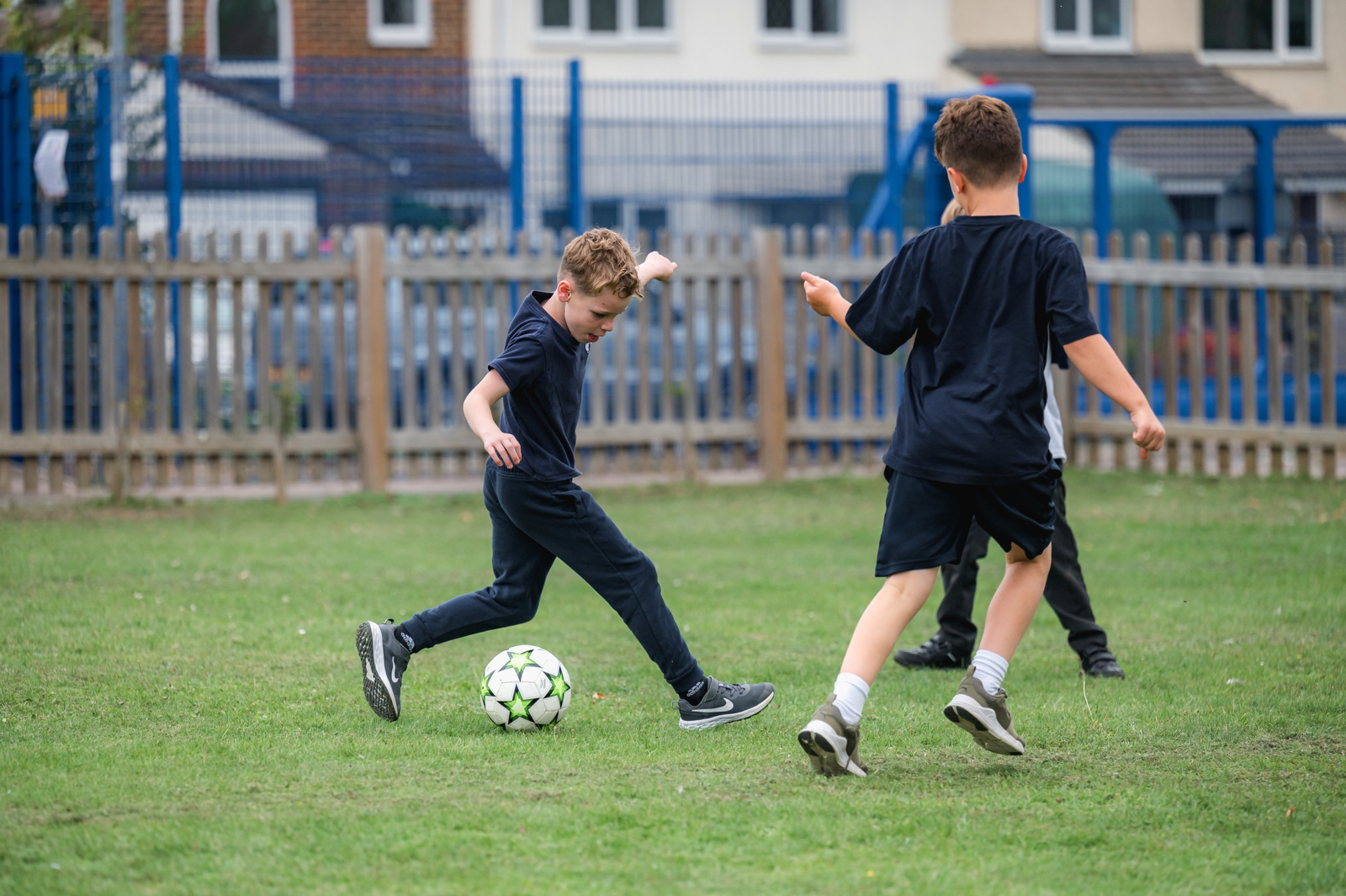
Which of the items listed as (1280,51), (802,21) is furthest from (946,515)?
(1280,51)

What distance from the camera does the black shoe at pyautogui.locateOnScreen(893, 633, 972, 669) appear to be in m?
5.19

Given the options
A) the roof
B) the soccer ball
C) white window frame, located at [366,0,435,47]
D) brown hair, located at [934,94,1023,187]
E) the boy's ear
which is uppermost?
white window frame, located at [366,0,435,47]

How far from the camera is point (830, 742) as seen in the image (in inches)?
138

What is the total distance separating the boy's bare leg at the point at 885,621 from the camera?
3.62m

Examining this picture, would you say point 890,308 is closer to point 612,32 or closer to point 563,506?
point 563,506

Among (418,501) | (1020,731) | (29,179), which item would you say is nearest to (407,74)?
(29,179)

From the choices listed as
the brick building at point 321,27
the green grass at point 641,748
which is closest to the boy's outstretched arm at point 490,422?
the green grass at point 641,748

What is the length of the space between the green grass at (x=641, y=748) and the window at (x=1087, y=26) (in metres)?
15.3

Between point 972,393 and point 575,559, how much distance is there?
4.31 ft

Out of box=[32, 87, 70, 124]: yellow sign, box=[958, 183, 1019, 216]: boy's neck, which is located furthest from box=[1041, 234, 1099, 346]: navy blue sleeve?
box=[32, 87, 70, 124]: yellow sign

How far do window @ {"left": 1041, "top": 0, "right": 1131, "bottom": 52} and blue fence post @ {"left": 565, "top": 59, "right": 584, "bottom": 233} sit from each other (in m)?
11.3

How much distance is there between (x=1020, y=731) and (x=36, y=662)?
3.39 m

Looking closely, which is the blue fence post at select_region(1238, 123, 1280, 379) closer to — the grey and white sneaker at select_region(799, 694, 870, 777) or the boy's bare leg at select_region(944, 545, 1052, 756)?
the boy's bare leg at select_region(944, 545, 1052, 756)

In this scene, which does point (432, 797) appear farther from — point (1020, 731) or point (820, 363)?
point (820, 363)
